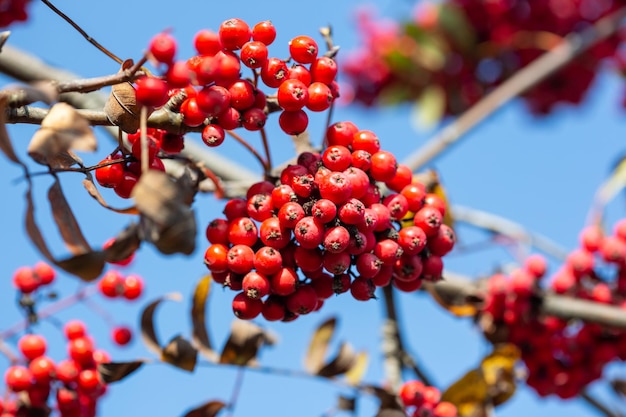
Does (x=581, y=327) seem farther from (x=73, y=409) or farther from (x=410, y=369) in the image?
(x=73, y=409)

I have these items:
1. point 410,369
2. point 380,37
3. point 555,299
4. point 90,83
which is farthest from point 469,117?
point 380,37

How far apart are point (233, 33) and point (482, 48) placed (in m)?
4.27

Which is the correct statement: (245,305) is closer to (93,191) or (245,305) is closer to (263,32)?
(93,191)

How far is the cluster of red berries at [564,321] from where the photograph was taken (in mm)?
2559

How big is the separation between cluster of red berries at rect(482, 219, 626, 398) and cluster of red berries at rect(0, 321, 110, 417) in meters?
1.36

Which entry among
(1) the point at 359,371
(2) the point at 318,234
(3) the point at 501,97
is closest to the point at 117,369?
(2) the point at 318,234

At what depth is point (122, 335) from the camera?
2.61 meters

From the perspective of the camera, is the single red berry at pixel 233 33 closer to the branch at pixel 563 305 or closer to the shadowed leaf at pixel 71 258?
the shadowed leaf at pixel 71 258

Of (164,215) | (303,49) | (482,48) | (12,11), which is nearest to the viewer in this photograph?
(164,215)

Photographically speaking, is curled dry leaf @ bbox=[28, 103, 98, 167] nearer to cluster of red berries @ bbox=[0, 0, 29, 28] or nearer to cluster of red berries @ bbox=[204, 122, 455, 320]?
cluster of red berries @ bbox=[204, 122, 455, 320]

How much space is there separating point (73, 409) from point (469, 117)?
1928mm

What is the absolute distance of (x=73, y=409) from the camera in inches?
84.6

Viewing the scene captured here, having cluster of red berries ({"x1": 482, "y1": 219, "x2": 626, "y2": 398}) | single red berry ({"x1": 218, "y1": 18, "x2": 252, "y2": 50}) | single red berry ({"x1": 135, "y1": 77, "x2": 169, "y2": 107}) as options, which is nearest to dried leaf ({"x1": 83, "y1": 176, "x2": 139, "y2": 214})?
single red berry ({"x1": 135, "y1": 77, "x2": 169, "y2": 107})

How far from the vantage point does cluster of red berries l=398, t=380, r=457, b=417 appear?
2086 millimetres
